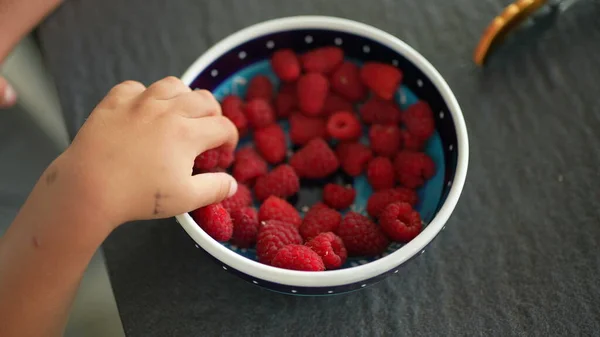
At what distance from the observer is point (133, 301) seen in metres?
0.61

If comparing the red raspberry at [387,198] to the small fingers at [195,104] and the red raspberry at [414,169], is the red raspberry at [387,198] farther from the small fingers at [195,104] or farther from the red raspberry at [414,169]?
the small fingers at [195,104]

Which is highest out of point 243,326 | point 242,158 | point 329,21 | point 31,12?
point 31,12

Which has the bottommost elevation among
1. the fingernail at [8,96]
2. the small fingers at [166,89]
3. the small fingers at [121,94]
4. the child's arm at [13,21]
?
the small fingers at [166,89]

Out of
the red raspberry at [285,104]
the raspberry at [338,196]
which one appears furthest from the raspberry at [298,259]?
the red raspberry at [285,104]

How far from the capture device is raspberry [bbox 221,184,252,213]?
593 mm

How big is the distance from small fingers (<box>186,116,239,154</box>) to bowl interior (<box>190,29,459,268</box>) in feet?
0.23

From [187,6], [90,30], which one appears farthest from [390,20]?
[90,30]

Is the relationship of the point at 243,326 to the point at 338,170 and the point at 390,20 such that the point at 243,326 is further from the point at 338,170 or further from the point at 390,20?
the point at 390,20

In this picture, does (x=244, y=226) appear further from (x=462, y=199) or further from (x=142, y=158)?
(x=462, y=199)

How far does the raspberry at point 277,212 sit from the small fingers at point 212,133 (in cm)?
7

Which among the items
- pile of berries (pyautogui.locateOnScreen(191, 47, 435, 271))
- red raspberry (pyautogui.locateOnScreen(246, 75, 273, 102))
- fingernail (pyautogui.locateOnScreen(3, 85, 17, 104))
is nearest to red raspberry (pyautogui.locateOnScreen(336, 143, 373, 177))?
pile of berries (pyautogui.locateOnScreen(191, 47, 435, 271))

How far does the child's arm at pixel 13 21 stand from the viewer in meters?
0.67

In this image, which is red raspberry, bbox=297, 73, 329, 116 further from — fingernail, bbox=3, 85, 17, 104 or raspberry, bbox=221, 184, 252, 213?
fingernail, bbox=3, 85, 17, 104

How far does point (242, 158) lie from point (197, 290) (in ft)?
0.50
